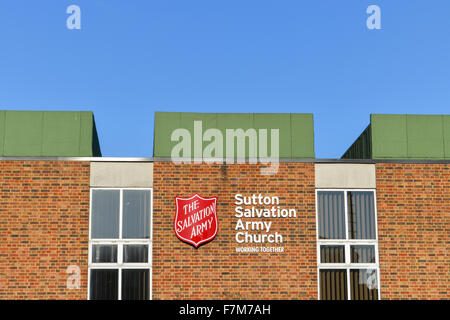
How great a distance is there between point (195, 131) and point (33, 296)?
6.55 m

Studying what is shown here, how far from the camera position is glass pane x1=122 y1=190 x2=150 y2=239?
733 inches

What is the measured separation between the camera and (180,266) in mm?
18422

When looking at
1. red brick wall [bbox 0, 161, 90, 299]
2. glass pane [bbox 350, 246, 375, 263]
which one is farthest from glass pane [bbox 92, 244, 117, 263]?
glass pane [bbox 350, 246, 375, 263]

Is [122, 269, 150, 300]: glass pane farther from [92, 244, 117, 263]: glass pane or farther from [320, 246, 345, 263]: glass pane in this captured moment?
[320, 246, 345, 263]: glass pane

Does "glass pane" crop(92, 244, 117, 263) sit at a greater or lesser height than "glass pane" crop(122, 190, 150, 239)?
lesser

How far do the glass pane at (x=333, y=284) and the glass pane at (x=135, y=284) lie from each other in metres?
5.04

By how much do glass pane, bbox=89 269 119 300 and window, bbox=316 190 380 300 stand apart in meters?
5.90

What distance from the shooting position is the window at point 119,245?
60.3 feet

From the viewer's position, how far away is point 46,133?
1884 cm

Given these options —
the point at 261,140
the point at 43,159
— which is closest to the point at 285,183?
the point at 261,140

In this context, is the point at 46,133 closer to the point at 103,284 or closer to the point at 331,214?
the point at 103,284

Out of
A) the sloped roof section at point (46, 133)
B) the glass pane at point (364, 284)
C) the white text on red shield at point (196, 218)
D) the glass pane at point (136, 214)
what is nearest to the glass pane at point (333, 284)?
the glass pane at point (364, 284)

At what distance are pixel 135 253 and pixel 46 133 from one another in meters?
4.36
